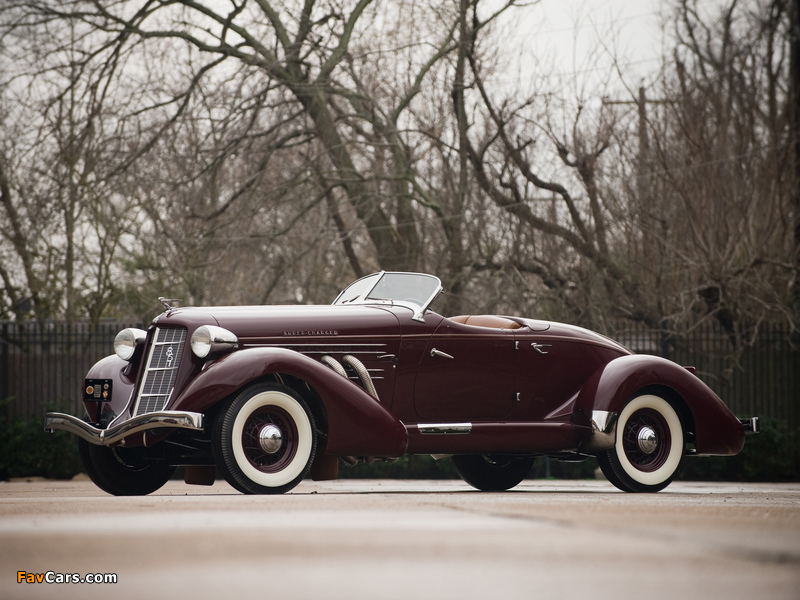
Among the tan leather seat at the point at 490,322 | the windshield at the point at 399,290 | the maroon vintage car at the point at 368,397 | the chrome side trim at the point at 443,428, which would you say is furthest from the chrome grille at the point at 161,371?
the tan leather seat at the point at 490,322

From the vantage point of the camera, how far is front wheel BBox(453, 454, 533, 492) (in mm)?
9211

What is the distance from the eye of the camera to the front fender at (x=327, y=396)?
21.9 ft

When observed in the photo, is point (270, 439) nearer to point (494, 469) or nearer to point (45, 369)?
point (494, 469)

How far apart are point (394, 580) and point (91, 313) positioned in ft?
51.0

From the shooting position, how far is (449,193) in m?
16.0

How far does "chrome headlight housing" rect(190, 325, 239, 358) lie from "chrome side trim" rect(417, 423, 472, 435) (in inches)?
60.7

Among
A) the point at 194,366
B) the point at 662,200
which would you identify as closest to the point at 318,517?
the point at 194,366

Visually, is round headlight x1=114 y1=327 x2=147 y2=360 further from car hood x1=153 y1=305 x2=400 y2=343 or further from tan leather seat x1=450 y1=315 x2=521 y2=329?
tan leather seat x1=450 y1=315 x2=521 y2=329

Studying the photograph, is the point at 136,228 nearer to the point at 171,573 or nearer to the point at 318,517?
the point at 318,517

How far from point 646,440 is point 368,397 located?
8.05 ft

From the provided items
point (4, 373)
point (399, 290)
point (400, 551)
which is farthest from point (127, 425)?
point (4, 373)

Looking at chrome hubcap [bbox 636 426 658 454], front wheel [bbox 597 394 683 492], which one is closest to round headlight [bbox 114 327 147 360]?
front wheel [bbox 597 394 683 492]

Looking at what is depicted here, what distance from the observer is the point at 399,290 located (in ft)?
27.2

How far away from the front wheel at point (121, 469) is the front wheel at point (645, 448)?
3432 millimetres
